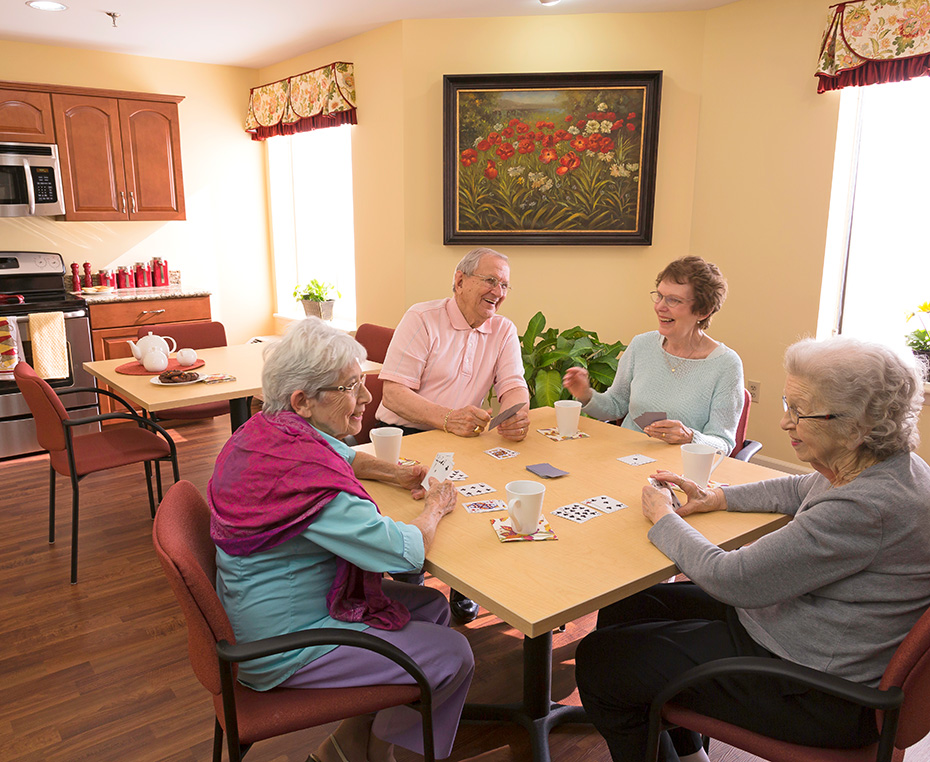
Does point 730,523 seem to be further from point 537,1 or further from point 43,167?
point 43,167

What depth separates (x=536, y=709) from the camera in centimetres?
201

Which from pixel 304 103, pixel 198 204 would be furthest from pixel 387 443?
pixel 198 204

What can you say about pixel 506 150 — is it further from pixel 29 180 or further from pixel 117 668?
pixel 117 668

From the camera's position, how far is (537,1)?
4.00 m

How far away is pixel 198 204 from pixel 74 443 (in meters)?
3.25

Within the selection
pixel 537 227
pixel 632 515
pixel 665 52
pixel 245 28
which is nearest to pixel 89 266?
pixel 245 28

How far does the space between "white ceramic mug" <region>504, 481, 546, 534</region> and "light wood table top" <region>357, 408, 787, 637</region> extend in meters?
0.04

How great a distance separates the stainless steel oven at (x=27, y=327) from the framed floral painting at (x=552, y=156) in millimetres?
2633

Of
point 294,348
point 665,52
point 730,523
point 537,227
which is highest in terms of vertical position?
point 665,52

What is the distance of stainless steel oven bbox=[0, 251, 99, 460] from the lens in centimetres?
444

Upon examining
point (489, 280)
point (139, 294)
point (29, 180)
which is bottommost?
point (139, 294)

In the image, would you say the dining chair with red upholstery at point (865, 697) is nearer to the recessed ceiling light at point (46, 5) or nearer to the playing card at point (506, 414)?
the playing card at point (506, 414)

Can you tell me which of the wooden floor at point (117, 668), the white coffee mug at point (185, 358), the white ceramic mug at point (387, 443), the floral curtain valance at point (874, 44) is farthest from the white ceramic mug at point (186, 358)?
the floral curtain valance at point (874, 44)

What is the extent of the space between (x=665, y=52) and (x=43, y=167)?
4.21 m
